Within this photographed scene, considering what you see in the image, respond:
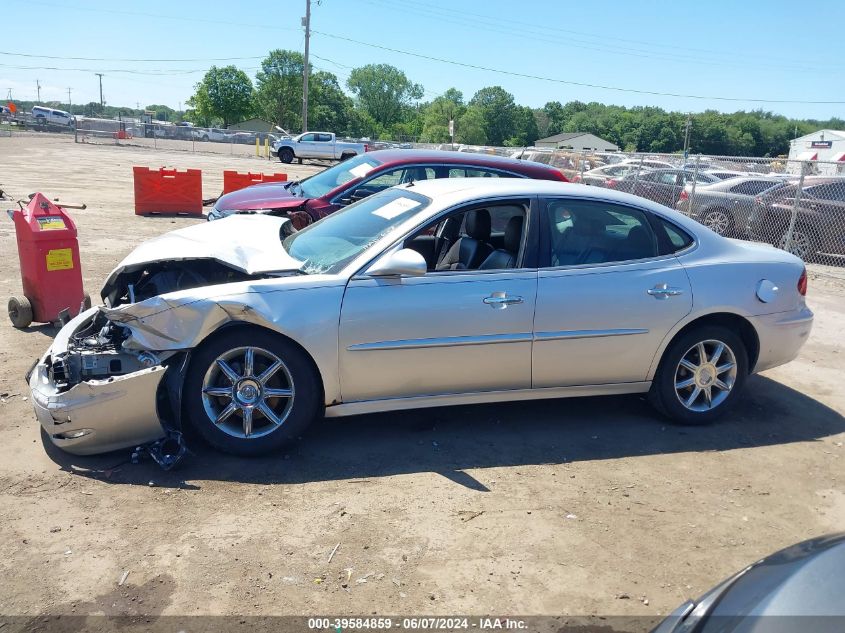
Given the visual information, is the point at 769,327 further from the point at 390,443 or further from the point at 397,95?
the point at 397,95

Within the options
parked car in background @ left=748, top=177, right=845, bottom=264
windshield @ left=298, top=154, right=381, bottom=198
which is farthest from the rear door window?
parked car in background @ left=748, top=177, right=845, bottom=264

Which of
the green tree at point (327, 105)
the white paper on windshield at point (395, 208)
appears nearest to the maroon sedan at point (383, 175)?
the white paper on windshield at point (395, 208)

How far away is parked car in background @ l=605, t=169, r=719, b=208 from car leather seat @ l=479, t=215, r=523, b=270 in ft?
37.6

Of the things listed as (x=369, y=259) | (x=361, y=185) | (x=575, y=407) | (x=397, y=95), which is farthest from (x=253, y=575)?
(x=397, y=95)

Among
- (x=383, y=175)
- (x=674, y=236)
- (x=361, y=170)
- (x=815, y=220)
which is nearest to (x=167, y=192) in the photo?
(x=361, y=170)

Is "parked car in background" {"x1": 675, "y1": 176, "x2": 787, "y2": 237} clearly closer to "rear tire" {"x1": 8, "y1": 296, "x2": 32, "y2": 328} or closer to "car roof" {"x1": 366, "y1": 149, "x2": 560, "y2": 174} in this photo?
"car roof" {"x1": 366, "y1": 149, "x2": 560, "y2": 174}

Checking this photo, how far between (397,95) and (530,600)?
129266 millimetres

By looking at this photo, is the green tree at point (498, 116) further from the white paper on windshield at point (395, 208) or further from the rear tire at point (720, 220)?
the white paper on windshield at point (395, 208)

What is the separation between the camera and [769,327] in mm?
4922

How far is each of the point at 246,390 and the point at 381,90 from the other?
127319mm

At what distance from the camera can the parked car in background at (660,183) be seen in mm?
15442

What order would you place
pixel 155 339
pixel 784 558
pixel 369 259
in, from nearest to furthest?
pixel 784 558 → pixel 155 339 → pixel 369 259

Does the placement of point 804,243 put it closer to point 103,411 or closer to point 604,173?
point 604,173

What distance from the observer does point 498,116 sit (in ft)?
372
